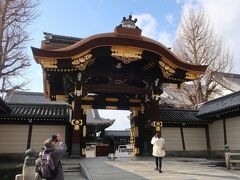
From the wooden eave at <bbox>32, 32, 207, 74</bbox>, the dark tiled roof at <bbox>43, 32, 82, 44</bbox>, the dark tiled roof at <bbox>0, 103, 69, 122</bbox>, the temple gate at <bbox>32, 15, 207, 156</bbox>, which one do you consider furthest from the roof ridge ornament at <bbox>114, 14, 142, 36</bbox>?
the dark tiled roof at <bbox>0, 103, 69, 122</bbox>

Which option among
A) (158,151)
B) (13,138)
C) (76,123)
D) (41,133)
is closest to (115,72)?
(76,123)

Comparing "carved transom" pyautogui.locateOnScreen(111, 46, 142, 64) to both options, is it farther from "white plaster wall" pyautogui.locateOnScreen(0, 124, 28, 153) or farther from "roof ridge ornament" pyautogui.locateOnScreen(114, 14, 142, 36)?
"white plaster wall" pyautogui.locateOnScreen(0, 124, 28, 153)

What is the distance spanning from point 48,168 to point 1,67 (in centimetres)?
1381

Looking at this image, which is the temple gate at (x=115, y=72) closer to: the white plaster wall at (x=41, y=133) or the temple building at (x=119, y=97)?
the temple building at (x=119, y=97)

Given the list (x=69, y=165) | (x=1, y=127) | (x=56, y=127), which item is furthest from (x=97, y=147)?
(x=69, y=165)

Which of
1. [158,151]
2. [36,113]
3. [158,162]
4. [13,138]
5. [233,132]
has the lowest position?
[158,162]

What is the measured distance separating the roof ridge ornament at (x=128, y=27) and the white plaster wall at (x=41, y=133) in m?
7.41

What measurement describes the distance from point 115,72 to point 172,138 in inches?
268

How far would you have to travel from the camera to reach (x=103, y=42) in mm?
14203

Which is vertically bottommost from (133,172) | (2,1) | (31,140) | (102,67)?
(133,172)

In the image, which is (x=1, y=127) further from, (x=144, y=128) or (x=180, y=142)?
(x=180, y=142)

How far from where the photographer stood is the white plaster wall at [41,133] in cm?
1686

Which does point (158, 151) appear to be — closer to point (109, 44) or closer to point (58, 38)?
point (109, 44)

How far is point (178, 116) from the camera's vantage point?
65.4 feet
